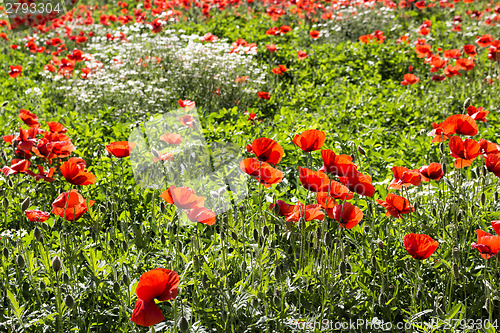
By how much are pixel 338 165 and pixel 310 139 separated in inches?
9.6

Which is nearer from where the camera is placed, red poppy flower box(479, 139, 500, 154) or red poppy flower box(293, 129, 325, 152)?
red poppy flower box(293, 129, 325, 152)

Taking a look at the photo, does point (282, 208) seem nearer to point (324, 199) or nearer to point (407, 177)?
point (324, 199)

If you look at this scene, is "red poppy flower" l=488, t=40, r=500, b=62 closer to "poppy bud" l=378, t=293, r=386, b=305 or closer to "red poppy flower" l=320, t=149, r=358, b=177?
"red poppy flower" l=320, t=149, r=358, b=177

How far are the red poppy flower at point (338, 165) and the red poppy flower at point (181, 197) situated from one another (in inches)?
21.1

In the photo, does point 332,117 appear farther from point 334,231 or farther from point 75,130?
point 75,130

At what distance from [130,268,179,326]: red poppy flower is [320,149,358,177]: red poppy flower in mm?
728

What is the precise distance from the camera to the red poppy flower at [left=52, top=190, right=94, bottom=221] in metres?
1.79

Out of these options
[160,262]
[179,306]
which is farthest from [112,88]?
[179,306]

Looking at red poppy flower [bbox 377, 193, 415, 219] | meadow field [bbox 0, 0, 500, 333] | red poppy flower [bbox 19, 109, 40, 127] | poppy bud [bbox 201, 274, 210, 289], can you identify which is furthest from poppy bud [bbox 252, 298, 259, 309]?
red poppy flower [bbox 19, 109, 40, 127]

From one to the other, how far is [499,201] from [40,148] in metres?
2.55

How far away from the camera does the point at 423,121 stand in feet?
14.5

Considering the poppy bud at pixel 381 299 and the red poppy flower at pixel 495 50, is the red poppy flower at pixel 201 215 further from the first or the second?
the red poppy flower at pixel 495 50

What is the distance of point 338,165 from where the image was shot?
1652 millimetres

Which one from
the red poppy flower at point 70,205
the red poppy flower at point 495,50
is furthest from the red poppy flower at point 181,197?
the red poppy flower at point 495,50
